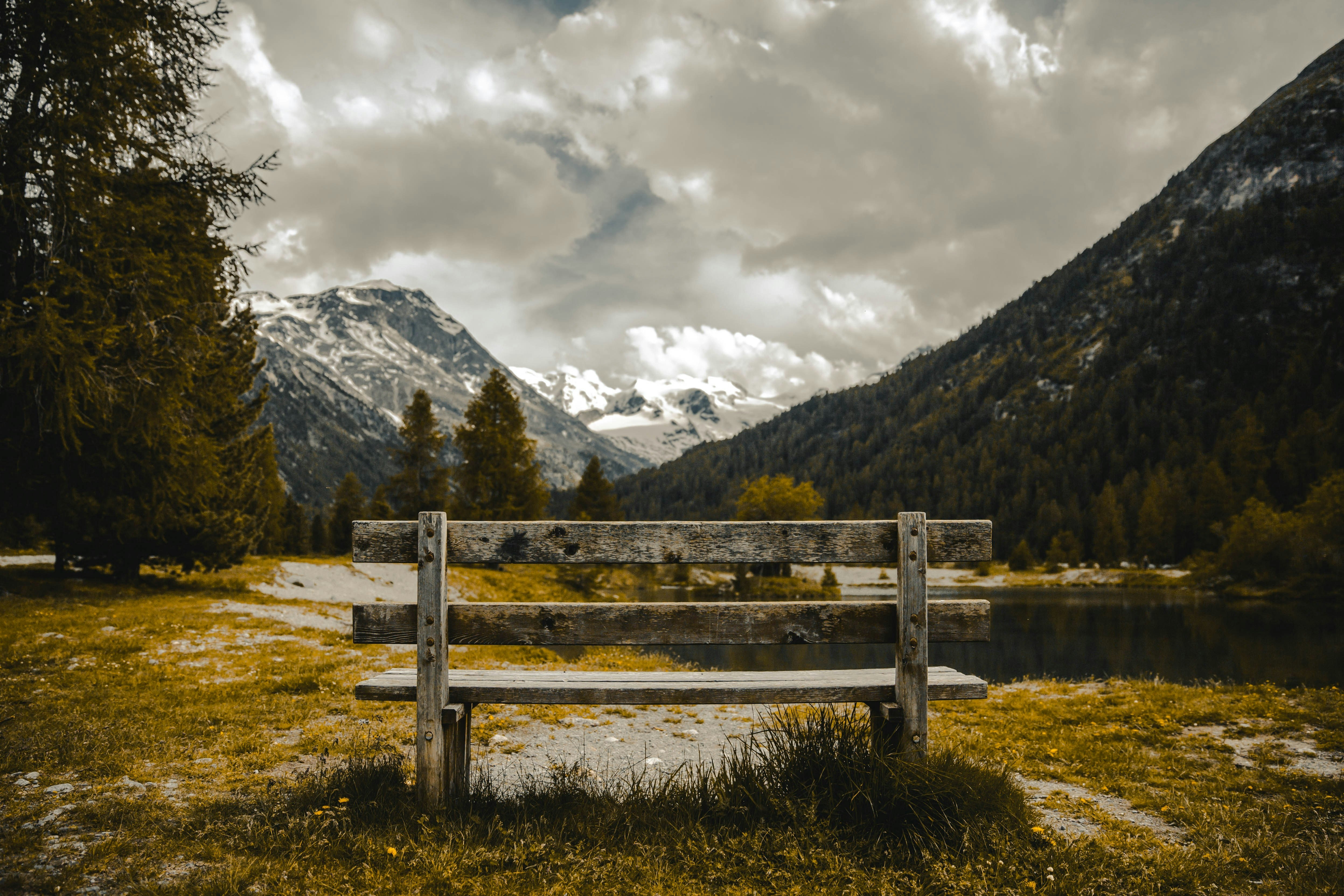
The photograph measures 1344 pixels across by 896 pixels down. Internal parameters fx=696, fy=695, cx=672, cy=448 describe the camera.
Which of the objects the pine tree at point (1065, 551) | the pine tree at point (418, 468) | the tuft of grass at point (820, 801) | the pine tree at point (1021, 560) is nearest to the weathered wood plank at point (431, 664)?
the tuft of grass at point (820, 801)

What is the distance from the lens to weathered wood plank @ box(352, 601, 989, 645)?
165 inches

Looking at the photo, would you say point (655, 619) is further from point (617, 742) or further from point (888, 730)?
point (617, 742)

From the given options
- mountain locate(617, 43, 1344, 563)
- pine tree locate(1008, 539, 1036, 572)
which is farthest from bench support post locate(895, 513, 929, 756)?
pine tree locate(1008, 539, 1036, 572)

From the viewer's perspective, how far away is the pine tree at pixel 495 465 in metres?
39.5

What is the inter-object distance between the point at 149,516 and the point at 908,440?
604 feet

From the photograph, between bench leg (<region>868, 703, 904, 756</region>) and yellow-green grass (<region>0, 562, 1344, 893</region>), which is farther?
bench leg (<region>868, 703, 904, 756</region>)

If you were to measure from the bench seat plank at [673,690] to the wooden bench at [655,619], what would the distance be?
0.03 ft

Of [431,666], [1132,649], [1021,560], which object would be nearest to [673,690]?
[431,666]

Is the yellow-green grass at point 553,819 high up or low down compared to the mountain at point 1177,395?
down

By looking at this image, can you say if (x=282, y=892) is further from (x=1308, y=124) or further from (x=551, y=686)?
(x=1308, y=124)

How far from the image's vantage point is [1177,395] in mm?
137375

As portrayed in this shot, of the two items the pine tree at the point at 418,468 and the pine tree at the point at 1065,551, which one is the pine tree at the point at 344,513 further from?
the pine tree at the point at 1065,551

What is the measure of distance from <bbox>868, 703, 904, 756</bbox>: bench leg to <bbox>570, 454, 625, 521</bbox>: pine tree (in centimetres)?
5102

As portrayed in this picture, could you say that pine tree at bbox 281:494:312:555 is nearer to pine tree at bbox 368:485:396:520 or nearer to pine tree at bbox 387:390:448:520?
pine tree at bbox 368:485:396:520
